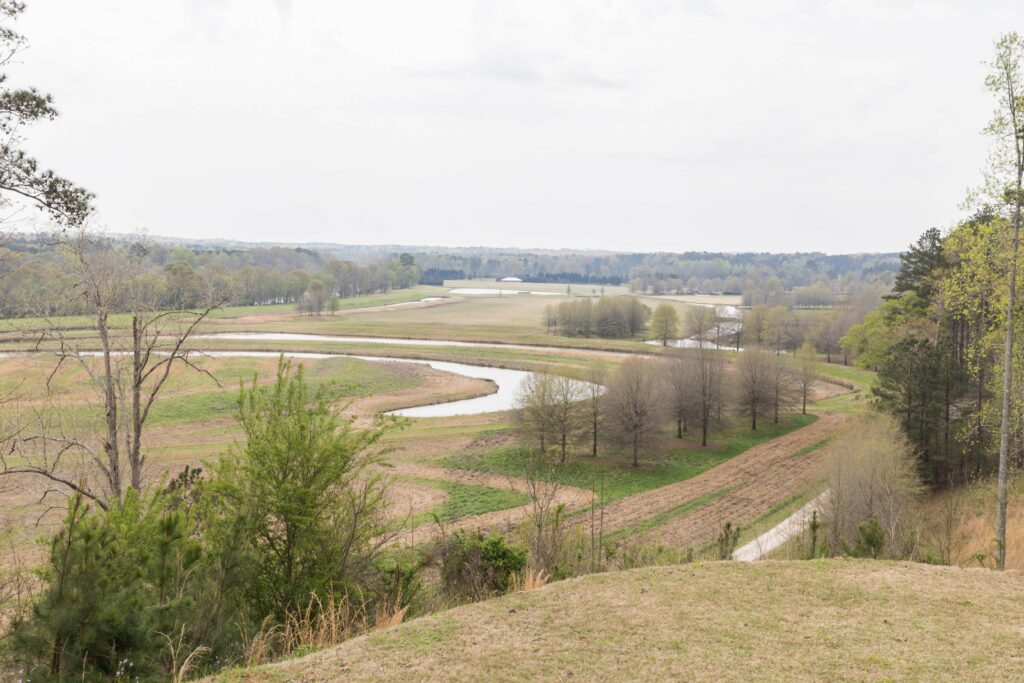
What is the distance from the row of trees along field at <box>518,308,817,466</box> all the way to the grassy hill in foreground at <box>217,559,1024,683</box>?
25.5 m

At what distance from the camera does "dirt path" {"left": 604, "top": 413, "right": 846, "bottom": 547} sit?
27.6 meters

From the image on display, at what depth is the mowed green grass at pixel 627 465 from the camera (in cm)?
3444

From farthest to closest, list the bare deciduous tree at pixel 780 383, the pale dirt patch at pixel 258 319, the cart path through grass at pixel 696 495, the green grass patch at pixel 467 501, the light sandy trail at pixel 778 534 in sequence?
1. the pale dirt patch at pixel 258 319
2. the bare deciduous tree at pixel 780 383
3. the green grass patch at pixel 467 501
4. the cart path through grass at pixel 696 495
5. the light sandy trail at pixel 778 534

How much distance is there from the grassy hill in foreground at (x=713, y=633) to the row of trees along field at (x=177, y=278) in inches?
373

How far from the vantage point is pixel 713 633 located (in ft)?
30.9

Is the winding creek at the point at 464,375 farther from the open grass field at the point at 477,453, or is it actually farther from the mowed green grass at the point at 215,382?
the mowed green grass at the point at 215,382

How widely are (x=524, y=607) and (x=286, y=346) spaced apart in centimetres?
7717

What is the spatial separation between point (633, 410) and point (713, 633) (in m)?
28.6

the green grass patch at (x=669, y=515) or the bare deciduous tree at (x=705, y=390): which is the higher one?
the bare deciduous tree at (x=705, y=390)

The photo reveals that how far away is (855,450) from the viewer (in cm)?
2433

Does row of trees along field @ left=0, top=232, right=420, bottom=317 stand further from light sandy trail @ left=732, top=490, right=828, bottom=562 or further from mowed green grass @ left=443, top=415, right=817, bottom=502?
light sandy trail @ left=732, top=490, right=828, bottom=562

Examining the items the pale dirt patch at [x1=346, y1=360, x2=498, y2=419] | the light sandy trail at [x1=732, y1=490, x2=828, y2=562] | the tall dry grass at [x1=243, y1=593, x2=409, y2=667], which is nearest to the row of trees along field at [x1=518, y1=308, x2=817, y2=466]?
the light sandy trail at [x1=732, y1=490, x2=828, y2=562]

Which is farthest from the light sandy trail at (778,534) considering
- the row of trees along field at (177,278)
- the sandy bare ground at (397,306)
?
the sandy bare ground at (397,306)

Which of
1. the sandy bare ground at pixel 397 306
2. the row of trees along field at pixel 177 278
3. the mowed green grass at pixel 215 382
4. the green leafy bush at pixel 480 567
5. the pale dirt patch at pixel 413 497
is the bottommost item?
the pale dirt patch at pixel 413 497
